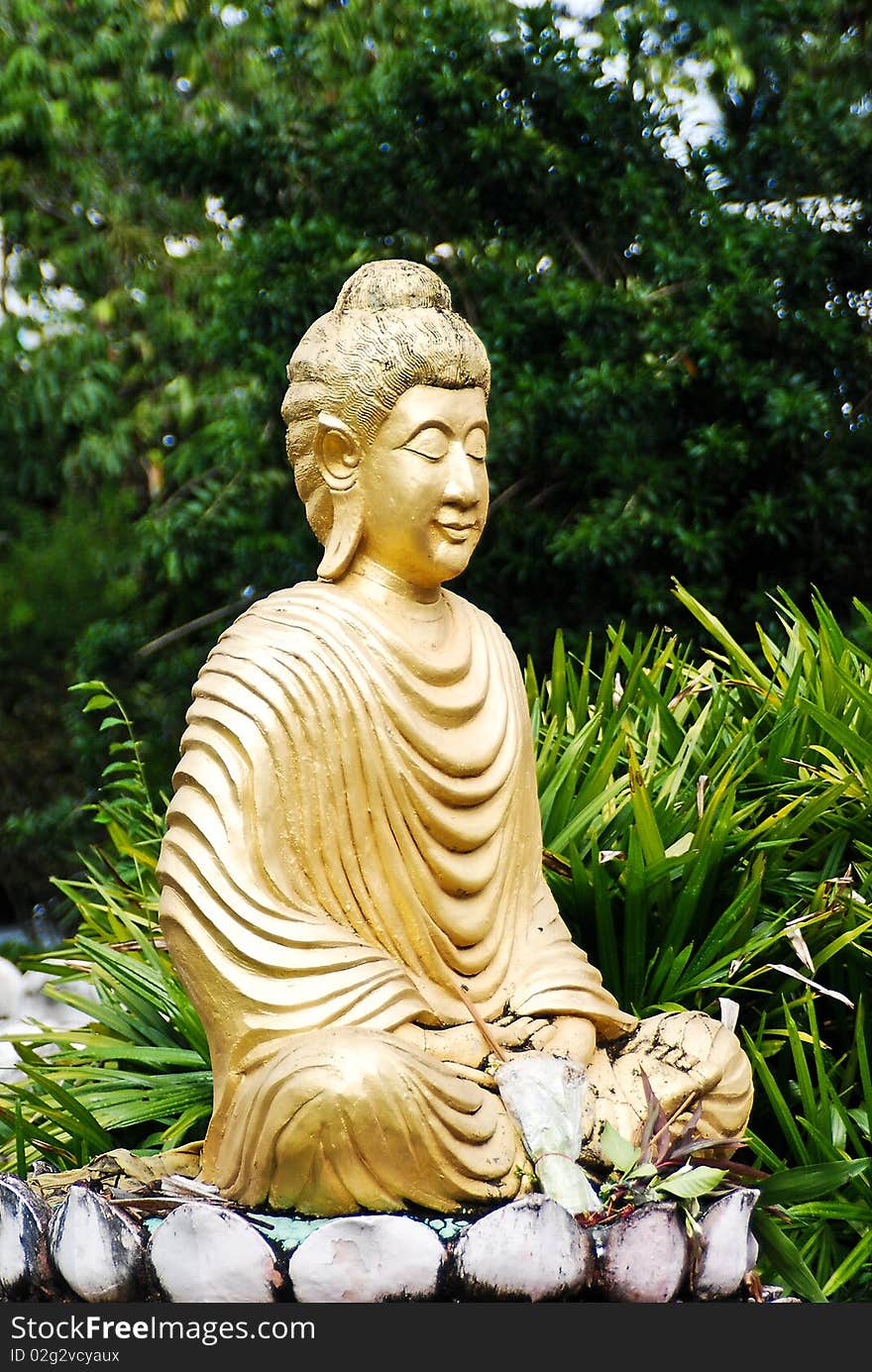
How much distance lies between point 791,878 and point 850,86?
14.3ft

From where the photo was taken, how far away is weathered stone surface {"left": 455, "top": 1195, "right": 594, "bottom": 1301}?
10.2 feet

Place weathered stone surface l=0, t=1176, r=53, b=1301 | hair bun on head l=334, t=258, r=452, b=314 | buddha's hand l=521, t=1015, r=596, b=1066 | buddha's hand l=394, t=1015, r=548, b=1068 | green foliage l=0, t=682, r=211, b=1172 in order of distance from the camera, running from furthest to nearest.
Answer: green foliage l=0, t=682, r=211, b=1172, hair bun on head l=334, t=258, r=452, b=314, buddha's hand l=521, t=1015, r=596, b=1066, buddha's hand l=394, t=1015, r=548, b=1068, weathered stone surface l=0, t=1176, r=53, b=1301

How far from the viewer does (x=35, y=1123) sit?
481cm

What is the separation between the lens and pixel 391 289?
387cm

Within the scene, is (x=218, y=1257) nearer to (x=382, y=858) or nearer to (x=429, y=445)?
(x=382, y=858)

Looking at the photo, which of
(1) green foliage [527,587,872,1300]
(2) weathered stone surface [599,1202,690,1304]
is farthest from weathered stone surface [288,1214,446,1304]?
(1) green foliage [527,587,872,1300]

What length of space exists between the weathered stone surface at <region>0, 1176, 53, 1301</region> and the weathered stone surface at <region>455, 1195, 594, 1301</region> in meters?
0.85

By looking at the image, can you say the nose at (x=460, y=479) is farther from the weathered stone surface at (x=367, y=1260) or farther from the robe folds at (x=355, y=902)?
the weathered stone surface at (x=367, y=1260)

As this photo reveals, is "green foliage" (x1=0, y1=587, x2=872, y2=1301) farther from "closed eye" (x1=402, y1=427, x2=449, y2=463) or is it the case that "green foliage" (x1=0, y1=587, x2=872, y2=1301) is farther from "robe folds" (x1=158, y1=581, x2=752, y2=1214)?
"closed eye" (x1=402, y1=427, x2=449, y2=463)

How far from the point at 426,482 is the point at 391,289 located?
472 mm

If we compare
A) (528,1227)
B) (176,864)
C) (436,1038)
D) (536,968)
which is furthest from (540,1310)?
(176,864)

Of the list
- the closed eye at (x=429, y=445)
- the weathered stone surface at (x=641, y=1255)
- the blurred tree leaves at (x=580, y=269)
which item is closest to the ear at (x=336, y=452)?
the closed eye at (x=429, y=445)

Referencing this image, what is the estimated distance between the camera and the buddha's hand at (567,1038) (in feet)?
11.9

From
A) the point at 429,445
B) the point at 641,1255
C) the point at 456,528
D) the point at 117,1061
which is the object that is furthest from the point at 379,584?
the point at 117,1061
